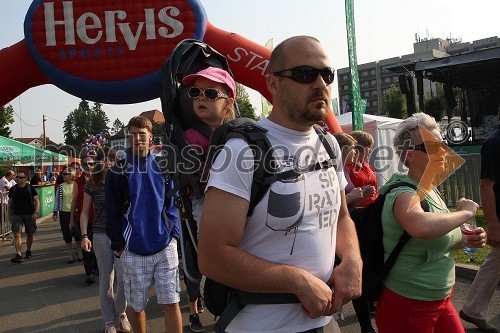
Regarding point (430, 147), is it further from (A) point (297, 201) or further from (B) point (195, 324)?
(B) point (195, 324)

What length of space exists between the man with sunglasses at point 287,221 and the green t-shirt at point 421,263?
85 centimetres

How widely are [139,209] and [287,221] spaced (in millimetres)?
2151

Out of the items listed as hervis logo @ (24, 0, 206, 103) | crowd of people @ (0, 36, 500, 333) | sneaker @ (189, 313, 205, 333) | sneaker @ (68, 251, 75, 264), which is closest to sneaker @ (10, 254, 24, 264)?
sneaker @ (68, 251, 75, 264)

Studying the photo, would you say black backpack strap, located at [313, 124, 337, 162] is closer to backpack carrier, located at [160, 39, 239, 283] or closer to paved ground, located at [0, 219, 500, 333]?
backpack carrier, located at [160, 39, 239, 283]

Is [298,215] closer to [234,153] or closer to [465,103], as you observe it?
[234,153]

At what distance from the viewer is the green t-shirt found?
7.93 ft

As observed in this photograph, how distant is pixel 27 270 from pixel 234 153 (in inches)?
303

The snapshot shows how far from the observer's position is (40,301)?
5906mm

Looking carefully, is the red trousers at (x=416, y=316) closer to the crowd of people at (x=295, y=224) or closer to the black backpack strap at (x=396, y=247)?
the crowd of people at (x=295, y=224)

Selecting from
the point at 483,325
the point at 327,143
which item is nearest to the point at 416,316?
the point at 327,143

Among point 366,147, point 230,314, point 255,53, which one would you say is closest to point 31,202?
point 255,53

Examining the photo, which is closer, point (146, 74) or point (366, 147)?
point (366, 147)

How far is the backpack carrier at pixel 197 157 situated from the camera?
61.2 inches

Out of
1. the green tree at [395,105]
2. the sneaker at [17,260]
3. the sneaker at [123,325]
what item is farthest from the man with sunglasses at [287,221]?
the green tree at [395,105]
